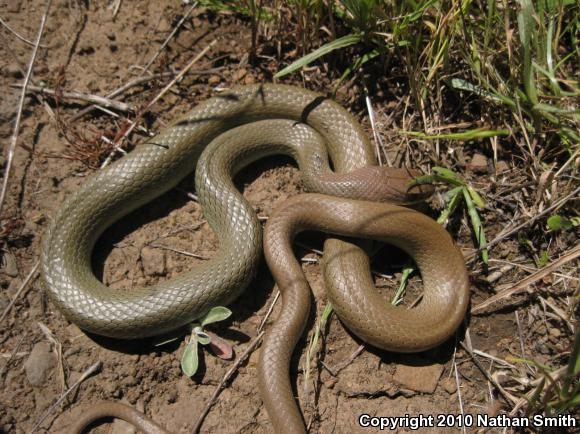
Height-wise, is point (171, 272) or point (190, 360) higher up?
point (171, 272)

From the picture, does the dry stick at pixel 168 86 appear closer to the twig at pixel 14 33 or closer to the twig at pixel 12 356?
the twig at pixel 14 33

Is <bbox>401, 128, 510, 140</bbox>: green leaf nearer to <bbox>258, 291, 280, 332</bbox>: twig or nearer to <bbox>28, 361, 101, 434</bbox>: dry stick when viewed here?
<bbox>258, 291, 280, 332</bbox>: twig

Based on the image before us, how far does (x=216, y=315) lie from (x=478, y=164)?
9.19 feet

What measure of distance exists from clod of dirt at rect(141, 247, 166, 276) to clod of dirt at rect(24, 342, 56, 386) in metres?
1.03

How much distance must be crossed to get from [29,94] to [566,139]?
16.6 feet

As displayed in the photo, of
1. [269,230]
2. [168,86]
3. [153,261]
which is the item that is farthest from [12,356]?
[168,86]

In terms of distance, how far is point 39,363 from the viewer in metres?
3.97

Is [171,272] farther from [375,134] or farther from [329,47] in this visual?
[329,47]

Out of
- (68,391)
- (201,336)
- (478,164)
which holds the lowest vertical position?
(68,391)

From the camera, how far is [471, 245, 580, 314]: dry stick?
3.74 m

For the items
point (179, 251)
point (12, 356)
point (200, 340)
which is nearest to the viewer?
point (200, 340)

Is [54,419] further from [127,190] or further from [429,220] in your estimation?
[429,220]

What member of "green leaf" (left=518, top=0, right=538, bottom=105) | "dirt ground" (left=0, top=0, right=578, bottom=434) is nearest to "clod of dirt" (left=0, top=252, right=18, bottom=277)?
"dirt ground" (left=0, top=0, right=578, bottom=434)

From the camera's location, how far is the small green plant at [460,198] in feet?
13.5
